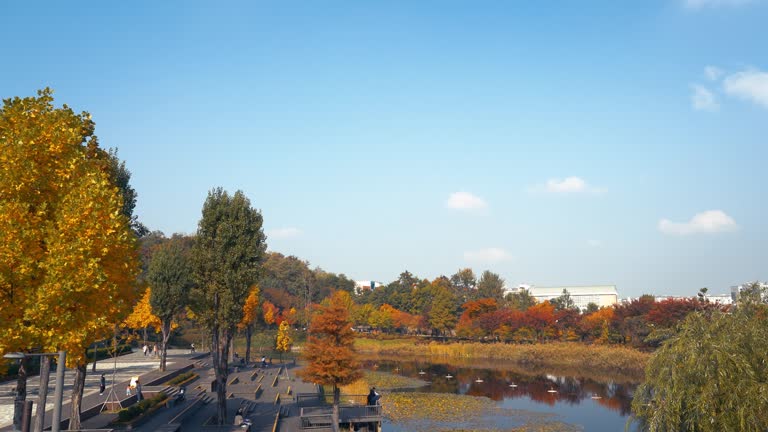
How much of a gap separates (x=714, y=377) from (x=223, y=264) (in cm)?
2323

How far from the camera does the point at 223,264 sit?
29.3 metres

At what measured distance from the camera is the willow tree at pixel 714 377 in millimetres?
16625

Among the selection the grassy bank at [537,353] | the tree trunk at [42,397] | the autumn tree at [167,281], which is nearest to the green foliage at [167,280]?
the autumn tree at [167,281]

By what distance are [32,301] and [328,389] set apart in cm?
3687

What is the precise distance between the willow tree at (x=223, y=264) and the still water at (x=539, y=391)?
46.1 ft

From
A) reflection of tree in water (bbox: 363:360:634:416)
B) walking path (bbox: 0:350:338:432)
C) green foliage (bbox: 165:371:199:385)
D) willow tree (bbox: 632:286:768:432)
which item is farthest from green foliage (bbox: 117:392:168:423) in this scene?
reflection of tree in water (bbox: 363:360:634:416)

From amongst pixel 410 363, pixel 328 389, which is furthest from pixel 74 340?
pixel 410 363

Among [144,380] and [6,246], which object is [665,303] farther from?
[6,246]

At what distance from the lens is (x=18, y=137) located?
1609cm

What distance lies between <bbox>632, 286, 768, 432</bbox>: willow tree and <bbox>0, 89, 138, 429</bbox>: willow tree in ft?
61.3

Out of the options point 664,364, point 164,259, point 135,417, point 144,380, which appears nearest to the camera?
point 664,364

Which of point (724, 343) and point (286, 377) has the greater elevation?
point (724, 343)

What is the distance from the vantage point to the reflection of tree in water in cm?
4801

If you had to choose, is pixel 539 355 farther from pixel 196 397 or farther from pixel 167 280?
pixel 196 397
